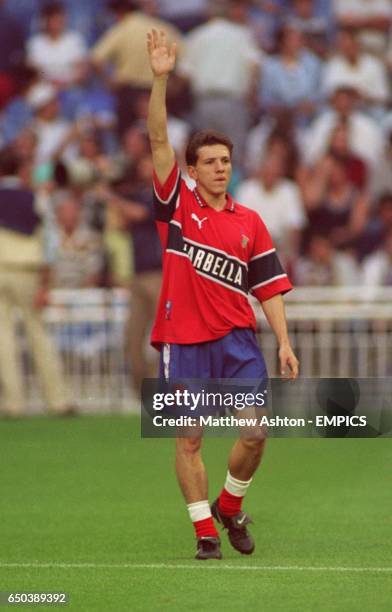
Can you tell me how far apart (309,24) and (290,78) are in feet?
2.89

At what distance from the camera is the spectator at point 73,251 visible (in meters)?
18.7

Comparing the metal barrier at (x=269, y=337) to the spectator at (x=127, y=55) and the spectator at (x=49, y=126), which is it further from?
the spectator at (x=127, y=55)

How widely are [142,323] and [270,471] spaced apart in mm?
4800

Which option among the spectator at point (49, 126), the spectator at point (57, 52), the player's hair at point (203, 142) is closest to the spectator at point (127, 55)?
the spectator at point (57, 52)

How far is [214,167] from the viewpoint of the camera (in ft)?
27.8

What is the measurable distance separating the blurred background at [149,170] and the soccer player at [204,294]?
8.12 meters

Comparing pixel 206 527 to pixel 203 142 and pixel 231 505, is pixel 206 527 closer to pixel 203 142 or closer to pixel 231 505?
pixel 231 505

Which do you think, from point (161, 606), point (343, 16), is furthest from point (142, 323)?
point (161, 606)

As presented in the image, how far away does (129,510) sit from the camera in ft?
34.8

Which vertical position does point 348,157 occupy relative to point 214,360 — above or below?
above

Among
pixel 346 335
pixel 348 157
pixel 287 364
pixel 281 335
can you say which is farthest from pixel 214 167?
pixel 348 157

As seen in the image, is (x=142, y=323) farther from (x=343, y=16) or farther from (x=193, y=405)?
(x=193, y=405)

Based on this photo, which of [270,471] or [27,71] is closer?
[270,471]

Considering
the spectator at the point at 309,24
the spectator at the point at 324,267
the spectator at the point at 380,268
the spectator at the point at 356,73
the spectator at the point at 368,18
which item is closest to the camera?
the spectator at the point at 380,268
